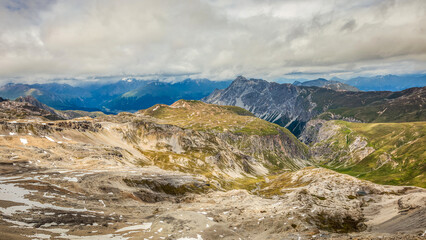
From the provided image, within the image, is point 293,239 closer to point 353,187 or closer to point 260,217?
point 260,217

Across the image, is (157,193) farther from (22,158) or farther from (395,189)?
(395,189)

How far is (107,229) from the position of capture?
233ft

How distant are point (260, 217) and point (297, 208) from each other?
2187cm

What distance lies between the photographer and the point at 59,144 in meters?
175

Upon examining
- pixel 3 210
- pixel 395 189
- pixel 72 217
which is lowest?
pixel 395 189

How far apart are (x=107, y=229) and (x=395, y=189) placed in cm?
17284

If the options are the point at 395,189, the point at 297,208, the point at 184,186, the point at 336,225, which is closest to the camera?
the point at 336,225

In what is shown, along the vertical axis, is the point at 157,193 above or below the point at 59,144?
below

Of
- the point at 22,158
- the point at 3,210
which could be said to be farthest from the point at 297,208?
the point at 22,158

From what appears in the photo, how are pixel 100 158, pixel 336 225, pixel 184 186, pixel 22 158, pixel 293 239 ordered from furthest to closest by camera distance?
pixel 100 158 → pixel 184 186 → pixel 22 158 → pixel 336 225 → pixel 293 239

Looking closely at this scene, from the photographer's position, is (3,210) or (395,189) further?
(395,189)

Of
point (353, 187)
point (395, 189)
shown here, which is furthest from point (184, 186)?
point (395, 189)

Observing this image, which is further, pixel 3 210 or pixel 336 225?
pixel 336 225

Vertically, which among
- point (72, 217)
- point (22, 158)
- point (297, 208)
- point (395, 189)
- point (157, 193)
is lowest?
point (395, 189)
